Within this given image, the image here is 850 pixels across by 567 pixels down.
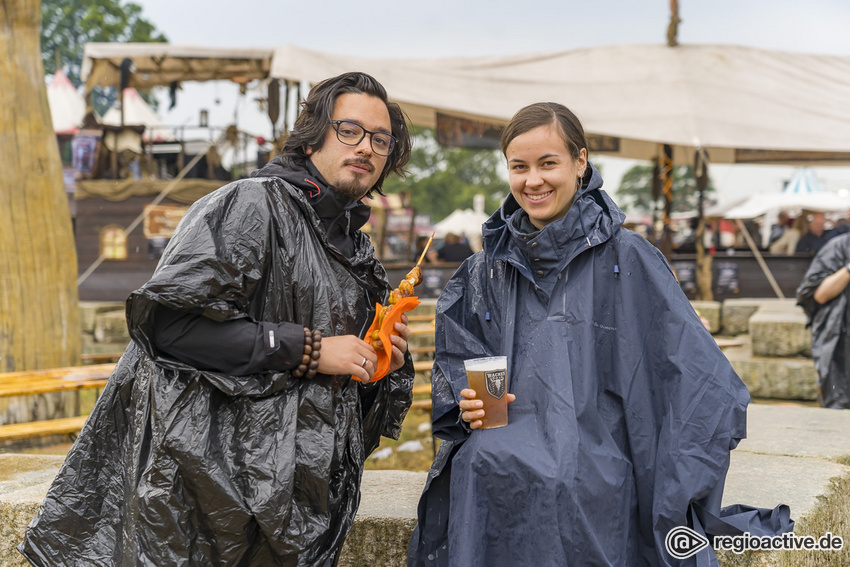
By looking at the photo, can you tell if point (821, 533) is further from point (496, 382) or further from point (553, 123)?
point (553, 123)

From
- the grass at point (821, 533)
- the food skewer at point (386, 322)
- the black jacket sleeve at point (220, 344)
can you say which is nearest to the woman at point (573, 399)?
the grass at point (821, 533)

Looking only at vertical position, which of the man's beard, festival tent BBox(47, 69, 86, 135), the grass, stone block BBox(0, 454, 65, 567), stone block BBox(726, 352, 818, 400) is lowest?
stone block BBox(726, 352, 818, 400)

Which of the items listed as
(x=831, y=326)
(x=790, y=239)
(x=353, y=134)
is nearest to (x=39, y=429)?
(x=353, y=134)

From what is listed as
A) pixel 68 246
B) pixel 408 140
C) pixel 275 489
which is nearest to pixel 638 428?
pixel 275 489

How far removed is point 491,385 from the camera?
1.98 metres

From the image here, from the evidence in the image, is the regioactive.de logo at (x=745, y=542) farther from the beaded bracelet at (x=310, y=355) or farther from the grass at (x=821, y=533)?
the beaded bracelet at (x=310, y=355)

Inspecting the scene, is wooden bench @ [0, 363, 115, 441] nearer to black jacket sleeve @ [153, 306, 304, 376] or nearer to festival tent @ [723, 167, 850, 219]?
black jacket sleeve @ [153, 306, 304, 376]

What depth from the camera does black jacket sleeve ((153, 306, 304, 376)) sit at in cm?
177

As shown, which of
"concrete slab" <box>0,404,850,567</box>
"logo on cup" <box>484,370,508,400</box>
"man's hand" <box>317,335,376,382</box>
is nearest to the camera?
"man's hand" <box>317,335,376,382</box>

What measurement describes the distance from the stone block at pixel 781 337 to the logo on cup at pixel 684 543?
5.54 m

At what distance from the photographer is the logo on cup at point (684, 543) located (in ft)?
6.08

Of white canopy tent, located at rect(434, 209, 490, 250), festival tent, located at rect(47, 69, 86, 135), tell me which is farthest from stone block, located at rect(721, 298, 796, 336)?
festival tent, located at rect(47, 69, 86, 135)

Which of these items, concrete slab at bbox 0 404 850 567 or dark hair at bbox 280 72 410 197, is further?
concrete slab at bbox 0 404 850 567

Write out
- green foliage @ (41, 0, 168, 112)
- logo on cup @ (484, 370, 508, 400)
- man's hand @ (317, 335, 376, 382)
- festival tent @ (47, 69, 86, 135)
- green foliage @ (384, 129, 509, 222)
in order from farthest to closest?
1. green foliage @ (384, 129, 509, 222)
2. green foliage @ (41, 0, 168, 112)
3. festival tent @ (47, 69, 86, 135)
4. logo on cup @ (484, 370, 508, 400)
5. man's hand @ (317, 335, 376, 382)
